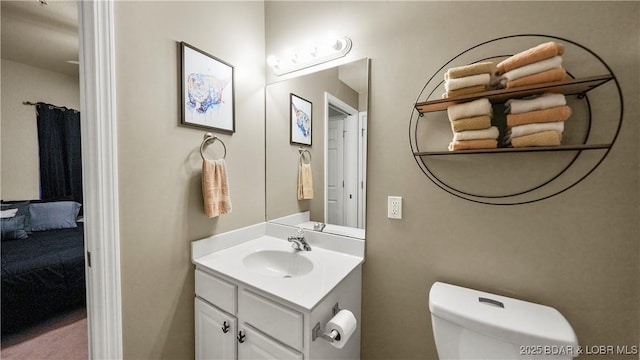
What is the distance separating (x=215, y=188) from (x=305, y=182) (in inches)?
21.9

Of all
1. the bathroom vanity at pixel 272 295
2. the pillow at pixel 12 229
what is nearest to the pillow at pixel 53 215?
the pillow at pixel 12 229

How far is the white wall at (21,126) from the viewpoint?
9.15ft

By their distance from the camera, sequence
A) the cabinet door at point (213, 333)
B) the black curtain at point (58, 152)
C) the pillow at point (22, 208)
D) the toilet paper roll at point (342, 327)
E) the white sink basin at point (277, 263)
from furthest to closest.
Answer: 1. the black curtain at point (58, 152)
2. the pillow at point (22, 208)
3. the white sink basin at point (277, 263)
4. the cabinet door at point (213, 333)
5. the toilet paper roll at point (342, 327)

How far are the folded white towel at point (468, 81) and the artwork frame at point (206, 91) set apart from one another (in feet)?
3.82

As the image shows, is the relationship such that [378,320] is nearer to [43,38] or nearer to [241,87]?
[241,87]

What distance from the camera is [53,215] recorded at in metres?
2.83

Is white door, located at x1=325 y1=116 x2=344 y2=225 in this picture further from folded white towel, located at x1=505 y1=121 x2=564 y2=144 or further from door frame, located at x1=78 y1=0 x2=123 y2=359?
door frame, located at x1=78 y1=0 x2=123 y2=359

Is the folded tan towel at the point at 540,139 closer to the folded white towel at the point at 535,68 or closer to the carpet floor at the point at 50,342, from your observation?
the folded white towel at the point at 535,68

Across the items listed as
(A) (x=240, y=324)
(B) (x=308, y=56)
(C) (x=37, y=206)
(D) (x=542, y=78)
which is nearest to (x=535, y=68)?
(D) (x=542, y=78)

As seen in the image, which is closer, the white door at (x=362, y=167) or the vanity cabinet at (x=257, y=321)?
the vanity cabinet at (x=257, y=321)

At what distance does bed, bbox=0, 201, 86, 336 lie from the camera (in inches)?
68.2

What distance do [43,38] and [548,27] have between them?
158 inches

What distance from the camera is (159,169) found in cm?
112

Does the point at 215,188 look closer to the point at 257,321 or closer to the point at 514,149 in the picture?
the point at 257,321
